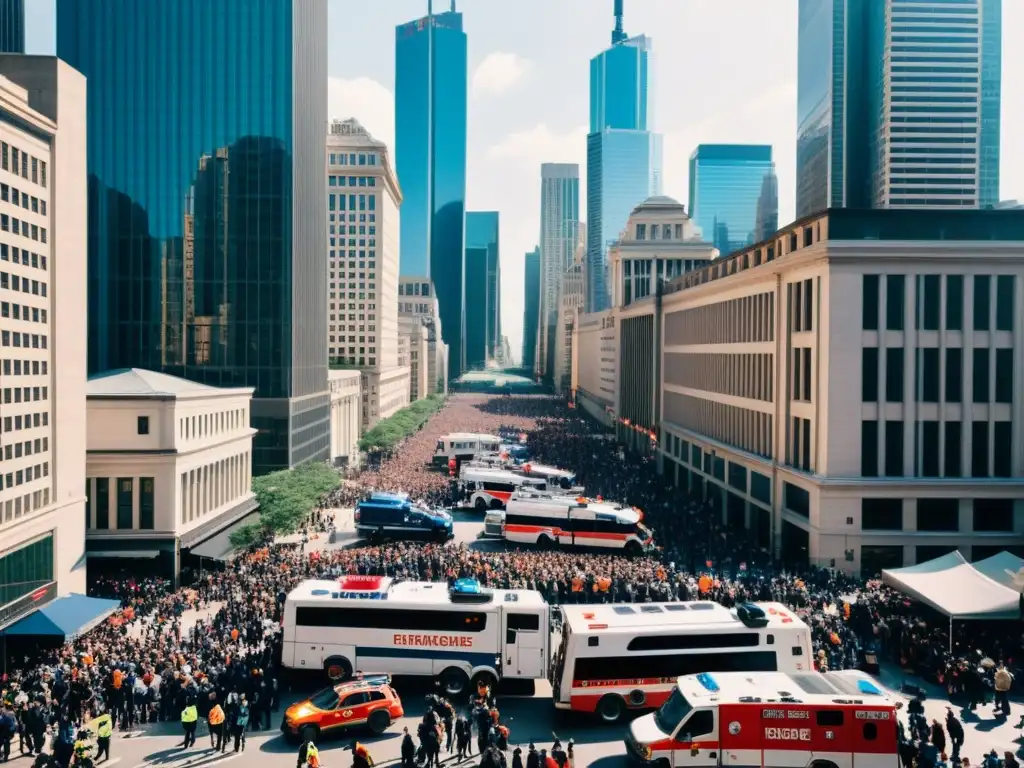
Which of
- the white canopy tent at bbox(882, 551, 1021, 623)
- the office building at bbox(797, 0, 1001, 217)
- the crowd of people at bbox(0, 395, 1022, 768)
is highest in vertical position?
the office building at bbox(797, 0, 1001, 217)

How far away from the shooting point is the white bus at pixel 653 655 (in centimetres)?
2519

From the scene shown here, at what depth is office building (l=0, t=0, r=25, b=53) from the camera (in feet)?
325

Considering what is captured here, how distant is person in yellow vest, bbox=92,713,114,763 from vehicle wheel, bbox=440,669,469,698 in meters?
9.40

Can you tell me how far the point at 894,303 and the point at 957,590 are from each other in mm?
17982

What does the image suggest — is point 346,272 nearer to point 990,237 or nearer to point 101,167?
point 101,167

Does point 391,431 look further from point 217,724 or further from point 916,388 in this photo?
point 217,724

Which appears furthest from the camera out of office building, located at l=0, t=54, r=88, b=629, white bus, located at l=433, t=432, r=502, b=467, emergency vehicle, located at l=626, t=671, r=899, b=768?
white bus, located at l=433, t=432, r=502, b=467

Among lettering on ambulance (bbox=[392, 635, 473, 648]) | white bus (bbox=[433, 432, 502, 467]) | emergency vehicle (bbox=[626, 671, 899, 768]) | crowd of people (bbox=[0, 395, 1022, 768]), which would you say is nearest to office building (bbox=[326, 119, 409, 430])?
white bus (bbox=[433, 432, 502, 467])

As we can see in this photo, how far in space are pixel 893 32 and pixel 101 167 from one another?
164 m

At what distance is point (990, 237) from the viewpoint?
45219 mm

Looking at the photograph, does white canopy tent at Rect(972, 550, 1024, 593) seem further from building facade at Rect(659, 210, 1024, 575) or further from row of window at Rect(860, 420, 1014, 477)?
row of window at Rect(860, 420, 1014, 477)

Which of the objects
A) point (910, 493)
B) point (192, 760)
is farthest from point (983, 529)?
point (192, 760)

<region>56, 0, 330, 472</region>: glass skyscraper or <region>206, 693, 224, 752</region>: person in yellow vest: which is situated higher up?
<region>56, 0, 330, 472</region>: glass skyscraper

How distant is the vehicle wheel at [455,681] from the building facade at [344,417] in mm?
68079
